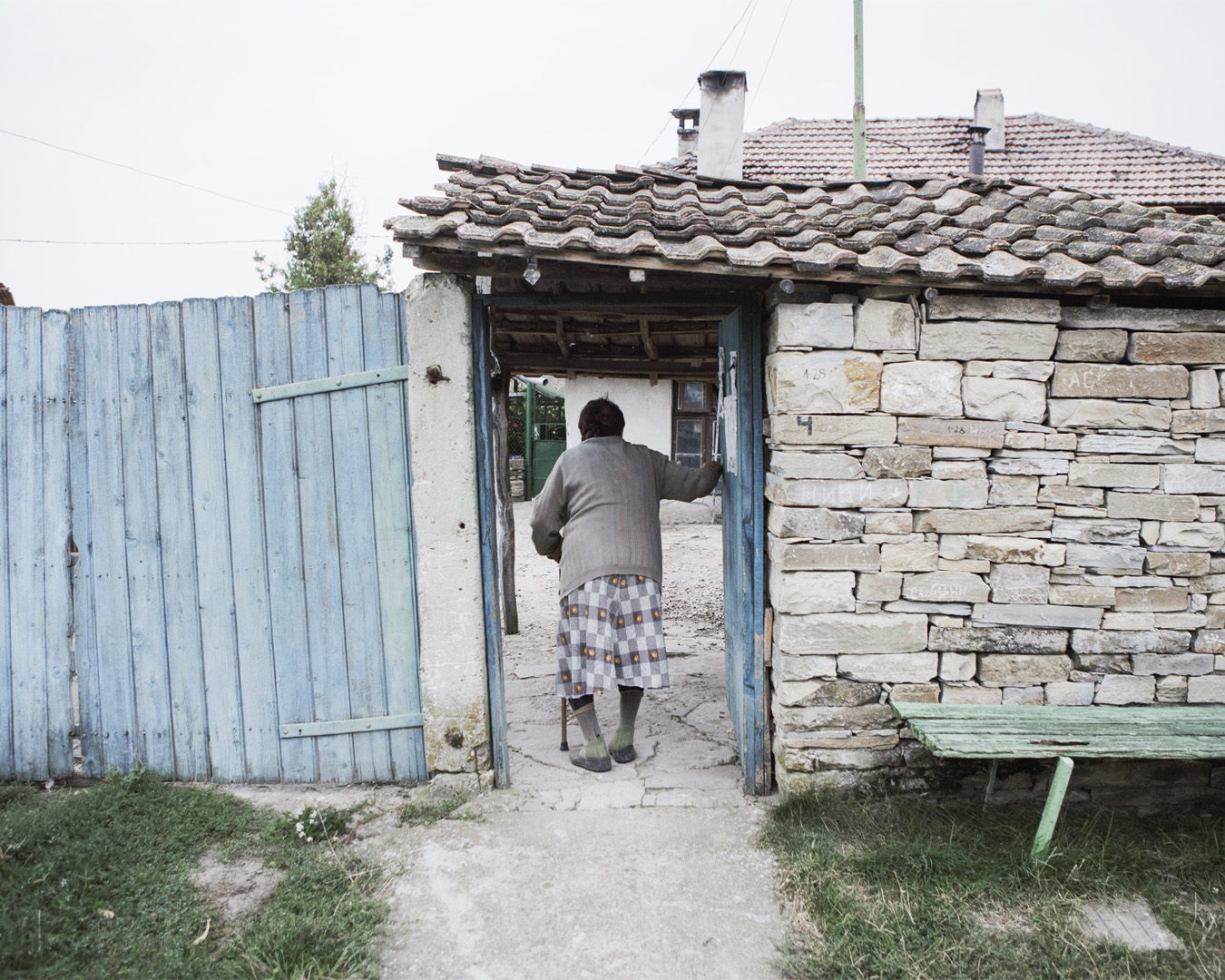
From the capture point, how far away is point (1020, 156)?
422 inches

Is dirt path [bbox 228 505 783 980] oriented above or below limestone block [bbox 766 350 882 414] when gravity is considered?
below

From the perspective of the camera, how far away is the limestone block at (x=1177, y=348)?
3.28 meters

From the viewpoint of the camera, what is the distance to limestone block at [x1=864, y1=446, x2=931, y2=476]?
10.9 feet

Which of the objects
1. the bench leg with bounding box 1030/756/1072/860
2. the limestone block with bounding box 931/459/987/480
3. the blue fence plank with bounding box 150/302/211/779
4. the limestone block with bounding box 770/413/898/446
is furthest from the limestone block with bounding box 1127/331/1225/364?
the blue fence plank with bounding box 150/302/211/779

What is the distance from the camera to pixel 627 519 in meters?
3.85

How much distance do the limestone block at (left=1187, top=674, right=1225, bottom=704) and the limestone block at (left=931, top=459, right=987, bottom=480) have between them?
52.2 inches

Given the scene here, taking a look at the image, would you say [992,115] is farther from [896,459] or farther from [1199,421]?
[896,459]

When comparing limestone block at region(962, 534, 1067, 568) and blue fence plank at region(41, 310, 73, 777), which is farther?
blue fence plank at region(41, 310, 73, 777)

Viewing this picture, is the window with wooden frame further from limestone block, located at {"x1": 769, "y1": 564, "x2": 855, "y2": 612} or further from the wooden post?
limestone block, located at {"x1": 769, "y1": 564, "x2": 855, "y2": 612}

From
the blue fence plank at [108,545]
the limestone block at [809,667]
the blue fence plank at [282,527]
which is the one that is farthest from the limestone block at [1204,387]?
the blue fence plank at [108,545]

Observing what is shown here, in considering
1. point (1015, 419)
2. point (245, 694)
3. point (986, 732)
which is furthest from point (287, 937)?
Answer: point (1015, 419)

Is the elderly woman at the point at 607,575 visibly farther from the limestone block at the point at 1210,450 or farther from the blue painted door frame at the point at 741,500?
the limestone block at the point at 1210,450

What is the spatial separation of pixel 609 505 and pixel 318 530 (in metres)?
1.35

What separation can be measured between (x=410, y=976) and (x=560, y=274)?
261 centimetres
